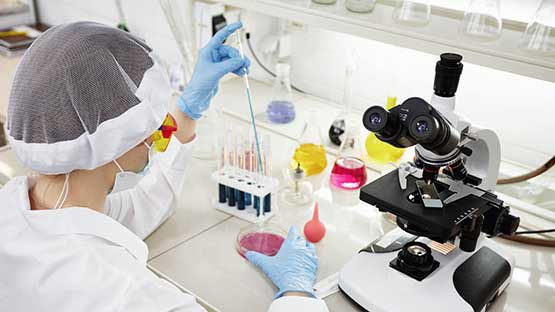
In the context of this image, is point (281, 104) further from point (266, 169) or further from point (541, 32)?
point (541, 32)

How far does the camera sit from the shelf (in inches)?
49.1

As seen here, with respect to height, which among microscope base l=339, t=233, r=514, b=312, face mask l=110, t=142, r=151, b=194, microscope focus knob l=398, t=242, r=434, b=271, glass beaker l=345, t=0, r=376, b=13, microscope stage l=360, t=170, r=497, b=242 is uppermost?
glass beaker l=345, t=0, r=376, b=13

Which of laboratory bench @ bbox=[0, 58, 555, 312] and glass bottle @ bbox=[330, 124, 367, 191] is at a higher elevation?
glass bottle @ bbox=[330, 124, 367, 191]

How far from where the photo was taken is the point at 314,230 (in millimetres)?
1377

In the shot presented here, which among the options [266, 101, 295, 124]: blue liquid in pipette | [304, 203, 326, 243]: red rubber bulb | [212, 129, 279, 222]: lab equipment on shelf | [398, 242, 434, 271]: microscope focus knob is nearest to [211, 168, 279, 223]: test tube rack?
[212, 129, 279, 222]: lab equipment on shelf

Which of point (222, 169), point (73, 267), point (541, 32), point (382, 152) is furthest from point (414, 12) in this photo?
point (73, 267)

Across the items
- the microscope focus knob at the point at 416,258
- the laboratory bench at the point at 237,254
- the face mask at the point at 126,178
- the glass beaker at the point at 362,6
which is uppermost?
the glass beaker at the point at 362,6

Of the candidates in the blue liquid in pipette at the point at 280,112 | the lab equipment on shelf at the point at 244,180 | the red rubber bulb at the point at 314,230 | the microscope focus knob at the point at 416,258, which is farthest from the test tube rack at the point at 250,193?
the blue liquid in pipette at the point at 280,112

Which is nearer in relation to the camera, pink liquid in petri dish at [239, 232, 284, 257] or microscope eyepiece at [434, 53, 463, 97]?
microscope eyepiece at [434, 53, 463, 97]

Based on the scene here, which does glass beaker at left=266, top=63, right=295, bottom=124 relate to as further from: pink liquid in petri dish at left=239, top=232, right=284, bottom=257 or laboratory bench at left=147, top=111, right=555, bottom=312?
pink liquid in petri dish at left=239, top=232, right=284, bottom=257

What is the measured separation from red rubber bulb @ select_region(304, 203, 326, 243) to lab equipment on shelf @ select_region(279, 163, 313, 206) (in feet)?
0.56

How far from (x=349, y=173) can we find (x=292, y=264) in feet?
1.54

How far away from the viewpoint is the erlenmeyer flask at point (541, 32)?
128 centimetres

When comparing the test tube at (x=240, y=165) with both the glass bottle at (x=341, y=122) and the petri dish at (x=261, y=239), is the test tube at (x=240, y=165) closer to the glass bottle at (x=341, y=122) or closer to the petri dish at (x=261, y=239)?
the petri dish at (x=261, y=239)
